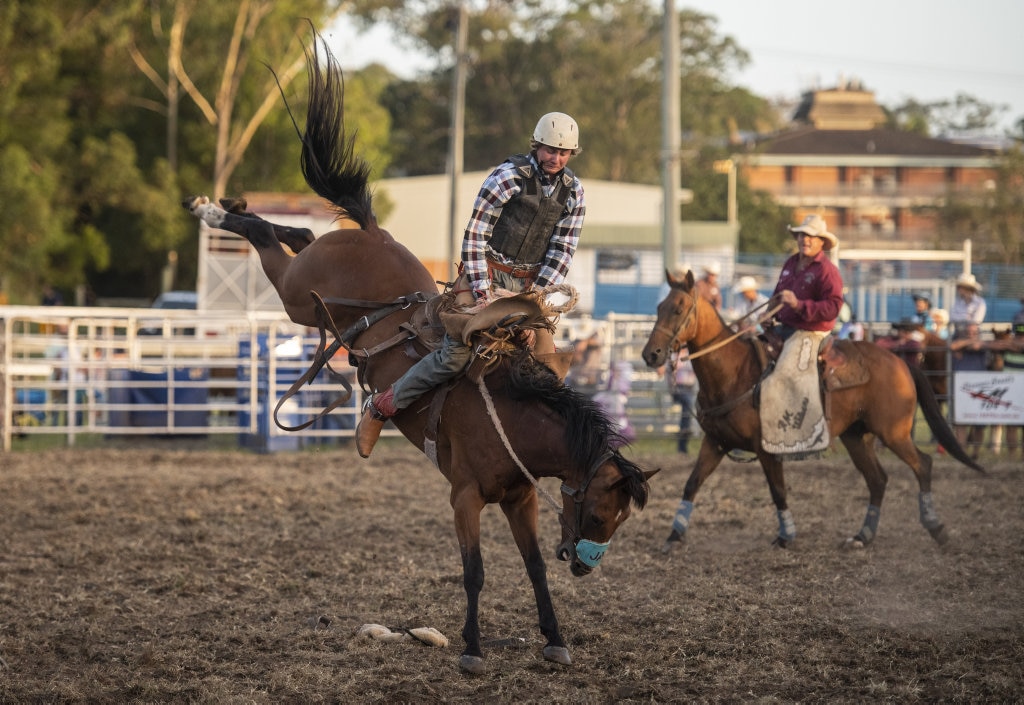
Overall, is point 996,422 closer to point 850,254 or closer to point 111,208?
point 850,254

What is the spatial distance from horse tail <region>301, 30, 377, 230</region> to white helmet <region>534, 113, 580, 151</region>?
4.52 ft

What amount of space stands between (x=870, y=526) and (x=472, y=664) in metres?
4.23

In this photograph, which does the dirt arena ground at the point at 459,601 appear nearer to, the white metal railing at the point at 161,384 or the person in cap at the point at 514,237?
the person in cap at the point at 514,237

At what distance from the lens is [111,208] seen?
37188 millimetres

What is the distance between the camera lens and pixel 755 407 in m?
8.48

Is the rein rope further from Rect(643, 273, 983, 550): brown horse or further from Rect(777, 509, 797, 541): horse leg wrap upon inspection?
Rect(777, 509, 797, 541): horse leg wrap

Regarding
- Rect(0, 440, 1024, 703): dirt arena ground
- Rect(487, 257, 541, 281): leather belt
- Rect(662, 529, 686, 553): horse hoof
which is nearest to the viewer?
Rect(0, 440, 1024, 703): dirt arena ground

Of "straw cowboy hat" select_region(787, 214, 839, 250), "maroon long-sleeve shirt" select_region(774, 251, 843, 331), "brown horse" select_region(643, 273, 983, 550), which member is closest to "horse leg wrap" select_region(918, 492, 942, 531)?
"brown horse" select_region(643, 273, 983, 550)

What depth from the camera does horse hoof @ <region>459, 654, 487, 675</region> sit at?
207 inches

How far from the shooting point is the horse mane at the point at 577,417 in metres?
5.17

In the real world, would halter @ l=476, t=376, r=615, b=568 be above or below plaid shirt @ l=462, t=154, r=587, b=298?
below

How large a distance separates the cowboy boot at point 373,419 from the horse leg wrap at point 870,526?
405 centimetres

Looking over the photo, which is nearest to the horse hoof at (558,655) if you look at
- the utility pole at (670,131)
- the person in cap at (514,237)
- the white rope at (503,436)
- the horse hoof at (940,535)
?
the white rope at (503,436)

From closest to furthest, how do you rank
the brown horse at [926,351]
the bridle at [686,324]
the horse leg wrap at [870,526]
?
1. the horse leg wrap at [870,526]
2. the bridle at [686,324]
3. the brown horse at [926,351]
